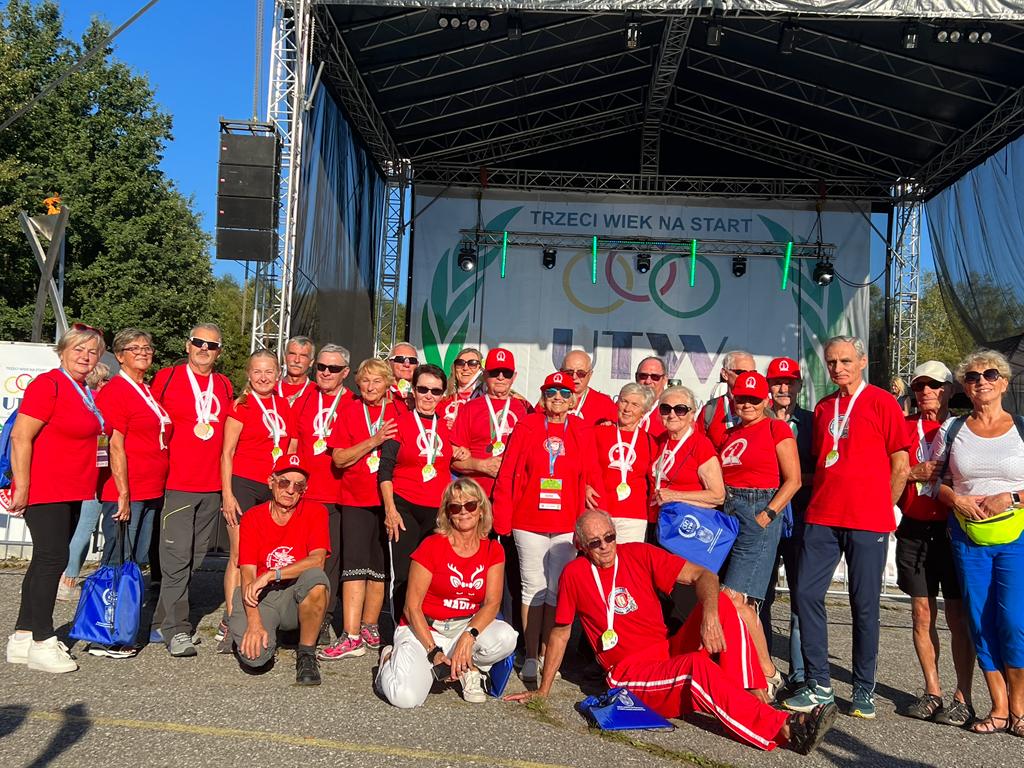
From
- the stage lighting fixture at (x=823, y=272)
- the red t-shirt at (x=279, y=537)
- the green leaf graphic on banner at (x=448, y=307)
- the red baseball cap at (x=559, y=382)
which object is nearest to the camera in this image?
the red t-shirt at (x=279, y=537)

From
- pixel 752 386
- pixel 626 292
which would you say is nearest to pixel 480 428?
pixel 752 386

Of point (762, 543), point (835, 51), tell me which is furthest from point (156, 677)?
point (835, 51)

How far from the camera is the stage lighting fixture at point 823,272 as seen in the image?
12.8 m

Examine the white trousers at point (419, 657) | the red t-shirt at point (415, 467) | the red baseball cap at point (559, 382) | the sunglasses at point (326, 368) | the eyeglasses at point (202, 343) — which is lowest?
the white trousers at point (419, 657)

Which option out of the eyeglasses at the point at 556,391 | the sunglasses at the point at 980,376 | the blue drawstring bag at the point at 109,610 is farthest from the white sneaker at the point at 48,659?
the sunglasses at the point at 980,376

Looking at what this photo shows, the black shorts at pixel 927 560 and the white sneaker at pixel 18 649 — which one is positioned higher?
the black shorts at pixel 927 560

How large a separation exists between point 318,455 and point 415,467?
21.3 inches

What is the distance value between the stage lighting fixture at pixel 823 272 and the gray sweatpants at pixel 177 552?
10625 millimetres

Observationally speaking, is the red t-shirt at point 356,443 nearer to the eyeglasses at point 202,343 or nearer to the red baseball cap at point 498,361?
the red baseball cap at point 498,361

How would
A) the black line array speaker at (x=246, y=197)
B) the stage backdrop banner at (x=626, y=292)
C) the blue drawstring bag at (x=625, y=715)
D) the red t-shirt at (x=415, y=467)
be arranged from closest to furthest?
the blue drawstring bag at (x=625, y=715) < the red t-shirt at (x=415, y=467) < the black line array speaker at (x=246, y=197) < the stage backdrop banner at (x=626, y=292)

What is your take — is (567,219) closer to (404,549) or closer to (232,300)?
(404,549)

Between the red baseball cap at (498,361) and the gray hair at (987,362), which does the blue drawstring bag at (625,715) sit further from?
the gray hair at (987,362)

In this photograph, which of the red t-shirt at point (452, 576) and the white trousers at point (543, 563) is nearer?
the red t-shirt at point (452, 576)

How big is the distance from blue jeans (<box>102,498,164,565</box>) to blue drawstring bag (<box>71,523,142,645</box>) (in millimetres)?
185
